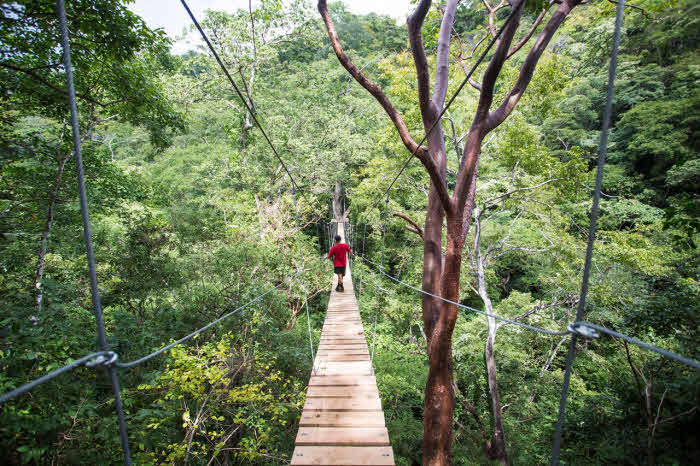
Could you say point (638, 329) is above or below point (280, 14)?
below

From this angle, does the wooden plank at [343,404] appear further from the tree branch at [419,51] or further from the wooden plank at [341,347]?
the tree branch at [419,51]

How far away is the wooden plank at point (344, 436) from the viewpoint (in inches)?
59.6

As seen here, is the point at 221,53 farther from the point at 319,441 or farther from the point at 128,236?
the point at 319,441

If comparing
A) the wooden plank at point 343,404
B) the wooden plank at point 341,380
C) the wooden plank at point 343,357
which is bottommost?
the wooden plank at point 343,404

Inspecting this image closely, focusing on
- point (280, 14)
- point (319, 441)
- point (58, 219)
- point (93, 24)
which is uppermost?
point (280, 14)

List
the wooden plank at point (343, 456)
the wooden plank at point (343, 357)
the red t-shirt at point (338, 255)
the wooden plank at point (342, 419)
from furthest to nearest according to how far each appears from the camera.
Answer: the red t-shirt at point (338, 255), the wooden plank at point (343, 357), the wooden plank at point (342, 419), the wooden plank at point (343, 456)

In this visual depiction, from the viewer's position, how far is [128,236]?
132 inches

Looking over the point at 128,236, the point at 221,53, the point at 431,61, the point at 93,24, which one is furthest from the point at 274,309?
the point at 221,53

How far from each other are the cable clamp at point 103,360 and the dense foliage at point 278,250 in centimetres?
89

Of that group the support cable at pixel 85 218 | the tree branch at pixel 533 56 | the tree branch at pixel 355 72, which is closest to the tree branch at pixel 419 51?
the tree branch at pixel 355 72

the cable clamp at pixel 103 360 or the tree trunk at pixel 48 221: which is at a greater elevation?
the tree trunk at pixel 48 221

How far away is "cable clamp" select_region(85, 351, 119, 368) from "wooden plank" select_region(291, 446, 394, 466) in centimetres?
101

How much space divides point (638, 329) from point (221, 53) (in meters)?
8.98

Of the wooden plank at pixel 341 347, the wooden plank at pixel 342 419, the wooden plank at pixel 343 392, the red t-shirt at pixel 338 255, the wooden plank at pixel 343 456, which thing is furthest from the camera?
the red t-shirt at pixel 338 255
